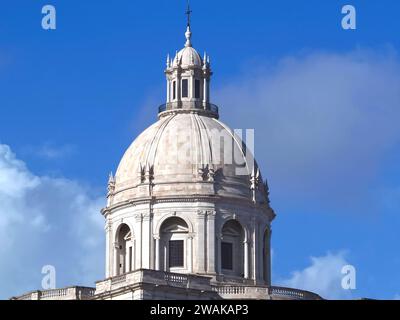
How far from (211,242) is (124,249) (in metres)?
8.18

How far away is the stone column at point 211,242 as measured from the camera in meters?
123

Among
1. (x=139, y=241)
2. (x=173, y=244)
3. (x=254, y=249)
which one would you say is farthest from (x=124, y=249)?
(x=254, y=249)

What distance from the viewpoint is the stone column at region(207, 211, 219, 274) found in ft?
403

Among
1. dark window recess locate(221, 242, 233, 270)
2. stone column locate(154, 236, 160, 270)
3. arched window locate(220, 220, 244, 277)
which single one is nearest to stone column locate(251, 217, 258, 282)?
Result: arched window locate(220, 220, 244, 277)

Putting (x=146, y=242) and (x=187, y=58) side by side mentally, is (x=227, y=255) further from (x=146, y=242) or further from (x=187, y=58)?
(x=187, y=58)

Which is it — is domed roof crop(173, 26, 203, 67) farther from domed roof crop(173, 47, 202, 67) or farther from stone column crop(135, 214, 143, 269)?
stone column crop(135, 214, 143, 269)

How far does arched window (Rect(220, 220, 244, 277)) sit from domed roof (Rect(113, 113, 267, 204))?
2.56 metres

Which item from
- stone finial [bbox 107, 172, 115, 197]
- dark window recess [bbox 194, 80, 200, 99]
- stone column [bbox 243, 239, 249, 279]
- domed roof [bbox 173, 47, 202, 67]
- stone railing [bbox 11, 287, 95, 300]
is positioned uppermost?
domed roof [bbox 173, 47, 202, 67]

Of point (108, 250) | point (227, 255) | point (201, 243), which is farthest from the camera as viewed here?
point (108, 250)

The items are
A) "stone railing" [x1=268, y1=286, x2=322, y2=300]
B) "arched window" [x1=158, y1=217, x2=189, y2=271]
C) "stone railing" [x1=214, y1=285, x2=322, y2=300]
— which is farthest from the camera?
"arched window" [x1=158, y1=217, x2=189, y2=271]

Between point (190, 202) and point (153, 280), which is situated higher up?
point (190, 202)

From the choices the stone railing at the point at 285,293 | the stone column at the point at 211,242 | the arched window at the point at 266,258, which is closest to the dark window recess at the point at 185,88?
the stone column at the point at 211,242

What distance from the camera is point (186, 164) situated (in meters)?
127
